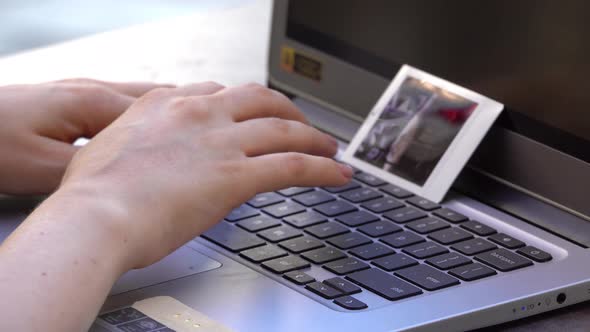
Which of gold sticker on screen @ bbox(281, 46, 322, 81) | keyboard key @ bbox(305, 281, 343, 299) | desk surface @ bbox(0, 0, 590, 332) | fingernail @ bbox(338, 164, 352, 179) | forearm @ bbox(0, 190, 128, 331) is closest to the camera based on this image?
forearm @ bbox(0, 190, 128, 331)

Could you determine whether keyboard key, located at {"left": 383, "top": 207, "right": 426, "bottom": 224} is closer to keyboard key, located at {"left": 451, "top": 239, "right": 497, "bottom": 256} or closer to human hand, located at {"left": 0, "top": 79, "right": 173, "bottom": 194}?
keyboard key, located at {"left": 451, "top": 239, "right": 497, "bottom": 256}

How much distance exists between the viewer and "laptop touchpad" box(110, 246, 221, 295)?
76 cm

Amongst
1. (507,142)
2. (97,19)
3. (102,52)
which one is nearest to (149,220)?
(507,142)

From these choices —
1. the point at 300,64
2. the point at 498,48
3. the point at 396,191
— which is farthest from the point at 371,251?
the point at 300,64

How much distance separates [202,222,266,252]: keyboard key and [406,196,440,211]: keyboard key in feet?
0.49

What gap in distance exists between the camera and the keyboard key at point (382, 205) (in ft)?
2.91

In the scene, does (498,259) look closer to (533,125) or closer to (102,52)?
(533,125)

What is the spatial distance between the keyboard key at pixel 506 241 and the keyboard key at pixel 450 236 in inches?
0.8

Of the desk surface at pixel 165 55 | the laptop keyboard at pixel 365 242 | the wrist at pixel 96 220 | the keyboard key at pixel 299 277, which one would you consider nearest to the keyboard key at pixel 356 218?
the laptop keyboard at pixel 365 242

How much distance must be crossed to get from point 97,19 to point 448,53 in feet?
7.69

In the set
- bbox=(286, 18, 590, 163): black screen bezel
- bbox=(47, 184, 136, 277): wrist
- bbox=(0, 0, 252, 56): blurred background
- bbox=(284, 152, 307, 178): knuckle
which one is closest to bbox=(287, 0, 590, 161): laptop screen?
bbox=(286, 18, 590, 163): black screen bezel

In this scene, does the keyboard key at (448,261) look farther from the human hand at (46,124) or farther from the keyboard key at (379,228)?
the human hand at (46,124)

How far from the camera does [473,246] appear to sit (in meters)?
0.82

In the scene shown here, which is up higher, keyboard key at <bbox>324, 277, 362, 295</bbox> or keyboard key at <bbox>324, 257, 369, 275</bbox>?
keyboard key at <bbox>324, 257, 369, 275</bbox>
